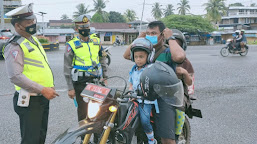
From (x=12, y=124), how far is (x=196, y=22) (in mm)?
44472

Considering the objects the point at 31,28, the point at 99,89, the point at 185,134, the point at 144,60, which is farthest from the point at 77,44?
the point at 185,134

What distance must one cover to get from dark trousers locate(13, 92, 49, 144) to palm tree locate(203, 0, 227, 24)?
6792 centimetres

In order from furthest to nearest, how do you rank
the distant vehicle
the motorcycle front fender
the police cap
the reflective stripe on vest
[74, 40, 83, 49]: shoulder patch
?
the distant vehicle → the police cap → [74, 40, 83, 49]: shoulder patch → the reflective stripe on vest → the motorcycle front fender

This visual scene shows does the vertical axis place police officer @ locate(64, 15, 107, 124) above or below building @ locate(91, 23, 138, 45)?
below

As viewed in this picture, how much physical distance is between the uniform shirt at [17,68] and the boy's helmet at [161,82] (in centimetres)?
104

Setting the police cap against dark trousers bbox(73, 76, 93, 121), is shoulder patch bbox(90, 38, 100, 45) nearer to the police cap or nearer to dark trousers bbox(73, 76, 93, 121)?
the police cap

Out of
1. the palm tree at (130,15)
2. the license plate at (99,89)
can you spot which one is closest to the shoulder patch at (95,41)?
the license plate at (99,89)

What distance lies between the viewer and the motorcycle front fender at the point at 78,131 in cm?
219

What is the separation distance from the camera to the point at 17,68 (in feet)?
8.03

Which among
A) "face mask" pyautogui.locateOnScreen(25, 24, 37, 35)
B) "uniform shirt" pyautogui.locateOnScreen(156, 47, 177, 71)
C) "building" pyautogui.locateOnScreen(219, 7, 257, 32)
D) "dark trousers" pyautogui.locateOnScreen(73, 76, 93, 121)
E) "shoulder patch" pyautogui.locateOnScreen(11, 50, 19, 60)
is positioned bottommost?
"dark trousers" pyautogui.locateOnScreen(73, 76, 93, 121)

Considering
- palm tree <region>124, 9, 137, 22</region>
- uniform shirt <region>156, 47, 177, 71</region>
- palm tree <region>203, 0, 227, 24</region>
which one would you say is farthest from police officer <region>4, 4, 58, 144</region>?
palm tree <region>124, 9, 137, 22</region>

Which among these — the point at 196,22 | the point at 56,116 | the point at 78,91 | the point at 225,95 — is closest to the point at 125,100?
the point at 78,91

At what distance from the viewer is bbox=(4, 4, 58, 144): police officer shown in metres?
2.47

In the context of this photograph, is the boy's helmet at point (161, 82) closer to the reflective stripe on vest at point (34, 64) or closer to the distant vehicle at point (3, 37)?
the reflective stripe on vest at point (34, 64)
